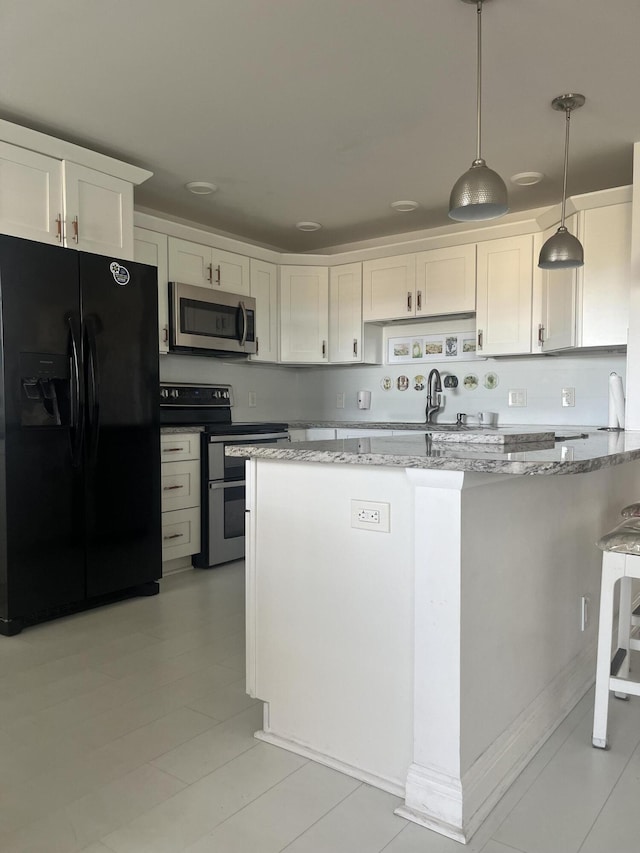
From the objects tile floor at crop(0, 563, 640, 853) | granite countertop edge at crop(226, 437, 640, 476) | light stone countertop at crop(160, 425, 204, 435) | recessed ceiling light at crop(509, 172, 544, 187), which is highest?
recessed ceiling light at crop(509, 172, 544, 187)

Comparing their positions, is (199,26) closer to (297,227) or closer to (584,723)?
(297,227)

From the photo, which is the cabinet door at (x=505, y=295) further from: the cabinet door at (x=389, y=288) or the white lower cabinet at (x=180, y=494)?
the white lower cabinet at (x=180, y=494)

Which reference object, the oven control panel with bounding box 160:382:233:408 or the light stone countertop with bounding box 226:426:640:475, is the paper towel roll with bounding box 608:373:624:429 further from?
the oven control panel with bounding box 160:382:233:408

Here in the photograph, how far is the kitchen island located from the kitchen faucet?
8.28 feet

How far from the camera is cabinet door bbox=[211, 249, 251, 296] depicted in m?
4.33

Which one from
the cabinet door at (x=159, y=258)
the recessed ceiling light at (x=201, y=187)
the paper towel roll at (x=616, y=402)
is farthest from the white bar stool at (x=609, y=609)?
the recessed ceiling light at (x=201, y=187)

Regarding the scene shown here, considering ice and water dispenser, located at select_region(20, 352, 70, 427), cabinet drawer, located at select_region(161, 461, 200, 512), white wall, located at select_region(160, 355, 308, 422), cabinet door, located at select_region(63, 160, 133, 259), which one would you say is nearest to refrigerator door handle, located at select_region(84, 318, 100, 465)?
ice and water dispenser, located at select_region(20, 352, 70, 427)

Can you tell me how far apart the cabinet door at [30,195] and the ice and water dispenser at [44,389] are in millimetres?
602

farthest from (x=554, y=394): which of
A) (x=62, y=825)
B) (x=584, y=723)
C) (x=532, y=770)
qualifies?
(x=62, y=825)

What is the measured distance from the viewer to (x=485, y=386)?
4.55 metres

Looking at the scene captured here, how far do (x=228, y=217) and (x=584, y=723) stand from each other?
3748 millimetres

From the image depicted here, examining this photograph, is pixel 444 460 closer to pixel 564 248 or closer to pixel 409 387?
pixel 564 248

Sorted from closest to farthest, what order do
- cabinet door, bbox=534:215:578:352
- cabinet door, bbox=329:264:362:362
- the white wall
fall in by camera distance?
cabinet door, bbox=534:215:578:352 → the white wall → cabinet door, bbox=329:264:362:362

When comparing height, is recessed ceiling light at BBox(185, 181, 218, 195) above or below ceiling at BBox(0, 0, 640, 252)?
below
